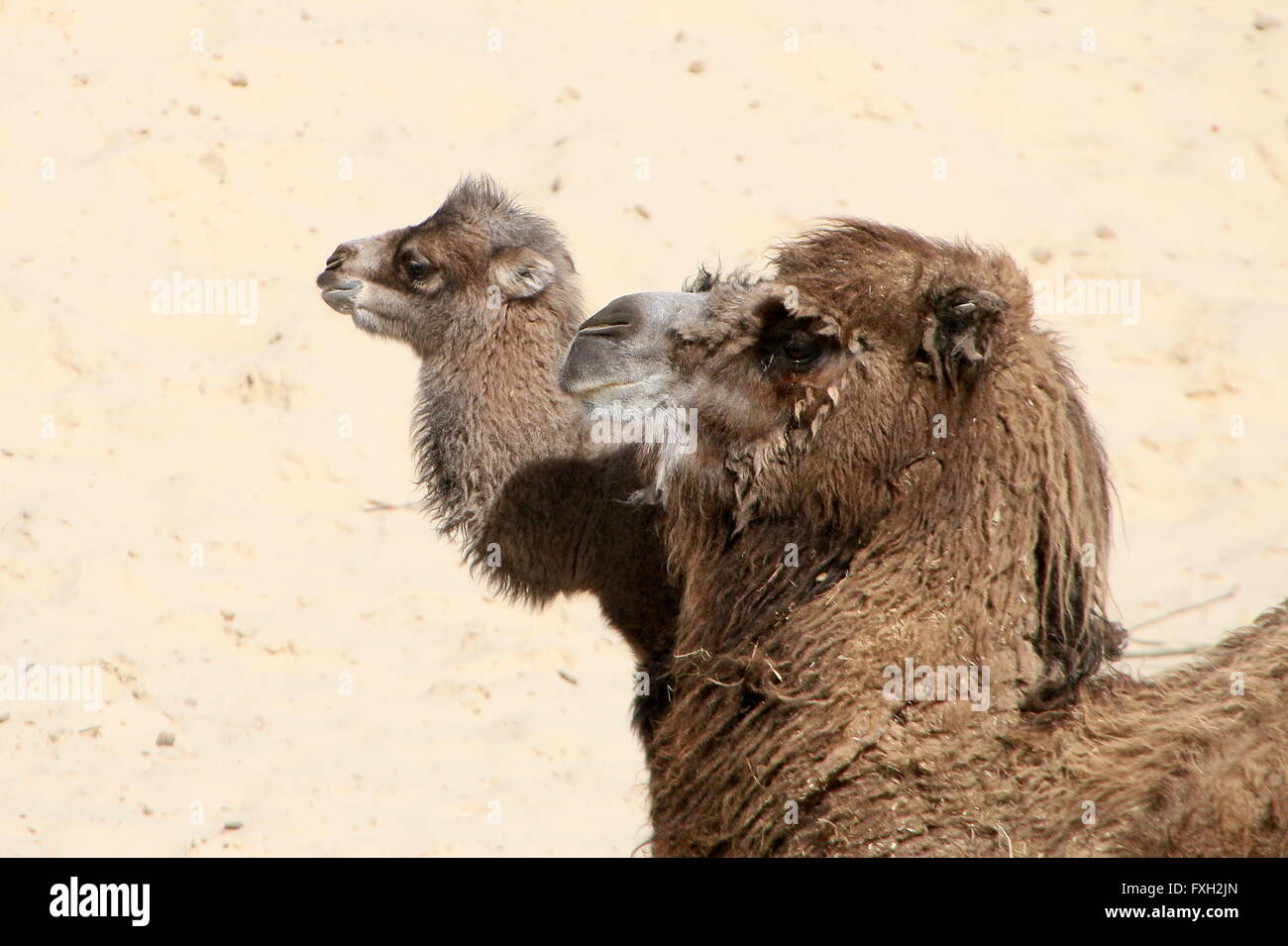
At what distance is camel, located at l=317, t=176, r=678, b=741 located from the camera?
5.32 m

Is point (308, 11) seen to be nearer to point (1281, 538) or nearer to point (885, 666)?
point (1281, 538)

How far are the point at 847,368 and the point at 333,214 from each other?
630 centimetres

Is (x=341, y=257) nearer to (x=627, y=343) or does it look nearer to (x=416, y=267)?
(x=416, y=267)

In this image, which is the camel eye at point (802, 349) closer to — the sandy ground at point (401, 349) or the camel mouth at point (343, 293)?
the sandy ground at point (401, 349)

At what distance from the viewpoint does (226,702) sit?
21.2 feet

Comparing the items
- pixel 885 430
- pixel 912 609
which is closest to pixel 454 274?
pixel 885 430

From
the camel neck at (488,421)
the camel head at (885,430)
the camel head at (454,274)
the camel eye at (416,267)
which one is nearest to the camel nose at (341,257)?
the camel head at (454,274)

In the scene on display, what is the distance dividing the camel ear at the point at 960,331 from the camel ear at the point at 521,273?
2.81 m

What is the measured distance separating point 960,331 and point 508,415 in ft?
8.85

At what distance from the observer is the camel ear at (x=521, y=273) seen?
5.91m

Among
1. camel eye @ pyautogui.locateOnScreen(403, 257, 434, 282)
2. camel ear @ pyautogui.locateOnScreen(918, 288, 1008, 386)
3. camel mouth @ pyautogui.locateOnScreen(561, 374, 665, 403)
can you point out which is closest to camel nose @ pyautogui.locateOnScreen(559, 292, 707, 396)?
camel mouth @ pyautogui.locateOnScreen(561, 374, 665, 403)

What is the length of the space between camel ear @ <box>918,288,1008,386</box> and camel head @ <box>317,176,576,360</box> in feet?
9.13

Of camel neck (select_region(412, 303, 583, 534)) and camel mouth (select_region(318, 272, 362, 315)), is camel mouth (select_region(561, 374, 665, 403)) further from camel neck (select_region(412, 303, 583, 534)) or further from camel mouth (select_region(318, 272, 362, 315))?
camel mouth (select_region(318, 272, 362, 315))
